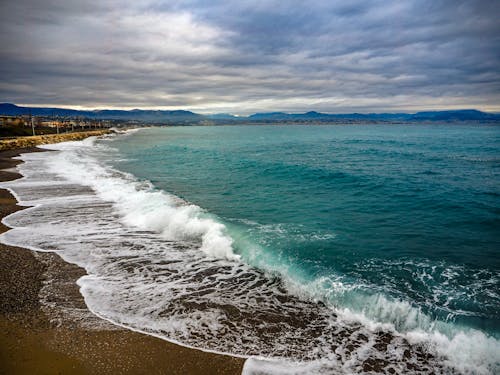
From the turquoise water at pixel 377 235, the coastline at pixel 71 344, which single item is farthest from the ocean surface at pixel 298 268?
the coastline at pixel 71 344

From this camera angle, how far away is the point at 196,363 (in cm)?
598

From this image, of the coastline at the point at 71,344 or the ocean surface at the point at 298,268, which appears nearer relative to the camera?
the coastline at the point at 71,344

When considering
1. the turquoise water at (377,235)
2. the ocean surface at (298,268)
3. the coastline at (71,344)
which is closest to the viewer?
the coastline at (71,344)

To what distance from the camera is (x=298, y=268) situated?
9.79 m

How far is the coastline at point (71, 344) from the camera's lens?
5832 mm

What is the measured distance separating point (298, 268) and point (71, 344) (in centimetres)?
617

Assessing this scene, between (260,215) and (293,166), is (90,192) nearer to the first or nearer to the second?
(260,215)

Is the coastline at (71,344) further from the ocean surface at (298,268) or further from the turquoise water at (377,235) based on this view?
the turquoise water at (377,235)

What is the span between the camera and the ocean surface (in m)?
6.57

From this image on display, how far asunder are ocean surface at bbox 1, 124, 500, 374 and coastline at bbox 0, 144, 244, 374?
373 mm

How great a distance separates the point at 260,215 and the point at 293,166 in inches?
667

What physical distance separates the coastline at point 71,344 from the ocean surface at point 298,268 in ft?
1.22

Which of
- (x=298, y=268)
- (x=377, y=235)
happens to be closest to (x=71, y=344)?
(x=298, y=268)

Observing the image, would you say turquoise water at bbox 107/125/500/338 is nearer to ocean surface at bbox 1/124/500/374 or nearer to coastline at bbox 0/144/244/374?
ocean surface at bbox 1/124/500/374
